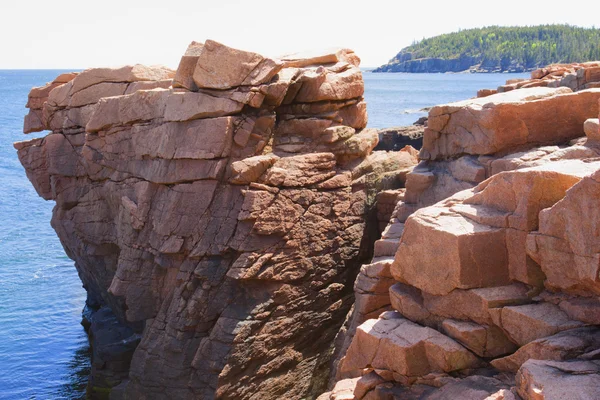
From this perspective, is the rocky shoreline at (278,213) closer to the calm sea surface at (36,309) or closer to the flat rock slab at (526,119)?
the flat rock slab at (526,119)

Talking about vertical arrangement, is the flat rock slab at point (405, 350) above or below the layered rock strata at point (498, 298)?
below

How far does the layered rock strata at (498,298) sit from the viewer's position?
29.6 feet

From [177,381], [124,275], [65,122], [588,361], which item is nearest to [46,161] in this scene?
[65,122]

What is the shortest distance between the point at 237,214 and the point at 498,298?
358 inches

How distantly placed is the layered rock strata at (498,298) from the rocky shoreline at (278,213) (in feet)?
0.15

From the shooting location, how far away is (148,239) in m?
19.4

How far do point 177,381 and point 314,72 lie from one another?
8.93m

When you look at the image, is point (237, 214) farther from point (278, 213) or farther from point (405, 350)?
point (405, 350)

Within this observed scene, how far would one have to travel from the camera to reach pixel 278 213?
18.2 meters

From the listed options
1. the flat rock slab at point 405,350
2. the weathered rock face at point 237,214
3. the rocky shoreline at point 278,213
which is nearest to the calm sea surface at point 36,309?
the rocky shoreline at point 278,213

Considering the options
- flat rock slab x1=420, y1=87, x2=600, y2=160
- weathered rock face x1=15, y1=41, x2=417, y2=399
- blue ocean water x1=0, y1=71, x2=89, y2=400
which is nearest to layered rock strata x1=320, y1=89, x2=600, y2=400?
flat rock slab x1=420, y1=87, x2=600, y2=160

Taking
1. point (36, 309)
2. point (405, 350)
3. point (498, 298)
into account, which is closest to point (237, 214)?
point (405, 350)

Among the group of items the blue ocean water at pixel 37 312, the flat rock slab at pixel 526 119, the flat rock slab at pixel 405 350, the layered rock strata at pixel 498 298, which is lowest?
the blue ocean water at pixel 37 312

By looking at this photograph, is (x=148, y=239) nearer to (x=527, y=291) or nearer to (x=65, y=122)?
(x=65, y=122)
